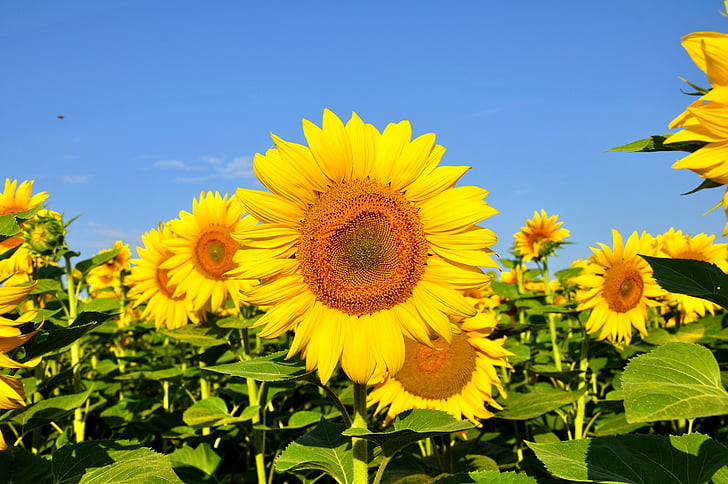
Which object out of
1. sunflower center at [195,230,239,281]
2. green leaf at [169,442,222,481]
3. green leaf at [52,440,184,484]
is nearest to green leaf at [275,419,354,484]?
green leaf at [52,440,184,484]

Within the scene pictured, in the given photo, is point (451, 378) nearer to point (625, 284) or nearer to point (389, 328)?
point (389, 328)

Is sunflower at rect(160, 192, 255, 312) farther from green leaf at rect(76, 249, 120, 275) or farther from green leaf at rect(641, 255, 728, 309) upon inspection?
green leaf at rect(641, 255, 728, 309)

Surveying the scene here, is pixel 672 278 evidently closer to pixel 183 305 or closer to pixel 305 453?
pixel 305 453

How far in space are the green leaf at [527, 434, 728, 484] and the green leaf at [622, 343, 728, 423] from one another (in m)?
0.30

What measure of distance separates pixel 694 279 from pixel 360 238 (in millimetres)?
1051

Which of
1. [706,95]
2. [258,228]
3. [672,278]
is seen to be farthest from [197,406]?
[706,95]

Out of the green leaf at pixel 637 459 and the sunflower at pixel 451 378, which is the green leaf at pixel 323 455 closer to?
the green leaf at pixel 637 459

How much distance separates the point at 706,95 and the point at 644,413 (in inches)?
31.6

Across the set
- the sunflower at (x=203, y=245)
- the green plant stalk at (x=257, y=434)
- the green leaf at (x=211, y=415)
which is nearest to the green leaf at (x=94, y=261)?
the sunflower at (x=203, y=245)

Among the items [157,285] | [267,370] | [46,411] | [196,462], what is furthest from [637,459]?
[157,285]

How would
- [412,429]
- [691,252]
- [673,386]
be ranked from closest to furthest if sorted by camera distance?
1. [673,386]
2. [412,429]
3. [691,252]

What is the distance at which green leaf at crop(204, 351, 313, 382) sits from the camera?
6.24 feet

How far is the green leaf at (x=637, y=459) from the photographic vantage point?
1.67 meters

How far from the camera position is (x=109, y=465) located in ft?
7.67
